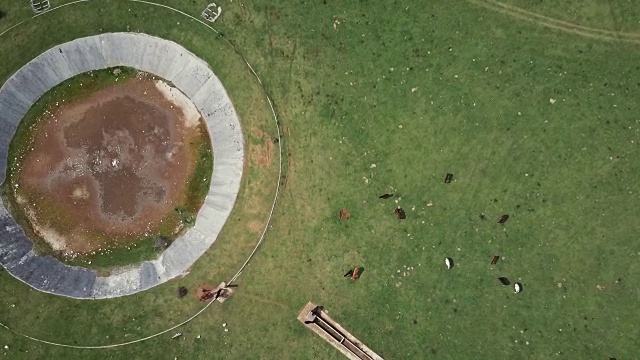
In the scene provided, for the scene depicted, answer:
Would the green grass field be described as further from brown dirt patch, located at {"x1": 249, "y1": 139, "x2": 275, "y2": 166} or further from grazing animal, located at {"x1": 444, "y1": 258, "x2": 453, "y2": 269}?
grazing animal, located at {"x1": 444, "y1": 258, "x2": 453, "y2": 269}

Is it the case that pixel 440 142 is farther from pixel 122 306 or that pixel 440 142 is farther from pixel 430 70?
pixel 122 306

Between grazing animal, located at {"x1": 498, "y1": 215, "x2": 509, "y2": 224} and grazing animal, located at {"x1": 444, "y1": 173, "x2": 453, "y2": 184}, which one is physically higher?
grazing animal, located at {"x1": 444, "y1": 173, "x2": 453, "y2": 184}

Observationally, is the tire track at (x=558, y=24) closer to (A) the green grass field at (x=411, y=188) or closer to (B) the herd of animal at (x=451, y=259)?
(A) the green grass field at (x=411, y=188)

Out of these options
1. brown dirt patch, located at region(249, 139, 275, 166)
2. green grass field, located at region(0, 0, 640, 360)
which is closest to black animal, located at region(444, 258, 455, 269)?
green grass field, located at region(0, 0, 640, 360)

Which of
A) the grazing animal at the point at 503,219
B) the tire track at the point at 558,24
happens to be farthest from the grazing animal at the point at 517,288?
the tire track at the point at 558,24

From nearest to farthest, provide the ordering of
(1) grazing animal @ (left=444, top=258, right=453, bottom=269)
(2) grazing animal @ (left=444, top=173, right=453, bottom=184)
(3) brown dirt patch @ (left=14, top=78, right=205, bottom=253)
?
(1) grazing animal @ (left=444, top=258, right=453, bottom=269) → (2) grazing animal @ (left=444, top=173, right=453, bottom=184) → (3) brown dirt patch @ (left=14, top=78, right=205, bottom=253)

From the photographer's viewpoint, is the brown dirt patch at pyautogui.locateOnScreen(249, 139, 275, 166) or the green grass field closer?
the green grass field

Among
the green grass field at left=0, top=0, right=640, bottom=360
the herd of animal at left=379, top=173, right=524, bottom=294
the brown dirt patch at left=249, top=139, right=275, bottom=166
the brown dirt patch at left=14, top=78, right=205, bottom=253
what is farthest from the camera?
the brown dirt patch at left=14, top=78, right=205, bottom=253

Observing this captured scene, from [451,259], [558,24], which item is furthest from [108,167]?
[558,24]
